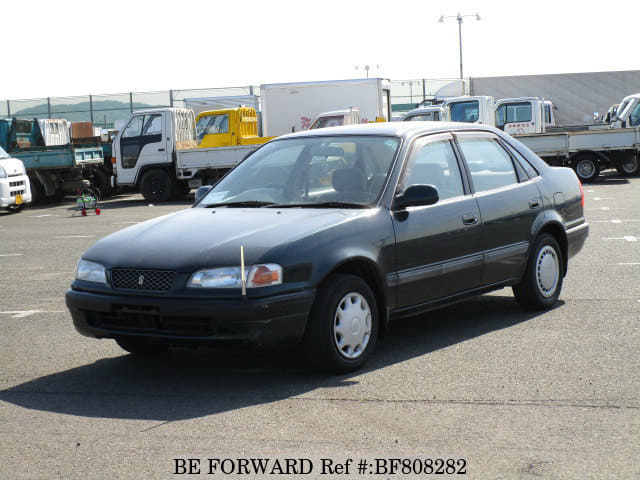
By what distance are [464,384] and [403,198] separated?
133 cm

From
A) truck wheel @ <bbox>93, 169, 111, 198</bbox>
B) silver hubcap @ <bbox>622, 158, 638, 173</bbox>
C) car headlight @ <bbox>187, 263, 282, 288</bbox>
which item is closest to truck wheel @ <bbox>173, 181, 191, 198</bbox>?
truck wheel @ <bbox>93, 169, 111, 198</bbox>

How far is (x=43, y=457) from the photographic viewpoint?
445cm

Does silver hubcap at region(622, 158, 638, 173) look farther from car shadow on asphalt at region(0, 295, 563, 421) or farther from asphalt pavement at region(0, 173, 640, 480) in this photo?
car shadow on asphalt at region(0, 295, 563, 421)

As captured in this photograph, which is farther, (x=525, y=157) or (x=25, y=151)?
(x=25, y=151)

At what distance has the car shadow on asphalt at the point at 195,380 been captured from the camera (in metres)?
5.29

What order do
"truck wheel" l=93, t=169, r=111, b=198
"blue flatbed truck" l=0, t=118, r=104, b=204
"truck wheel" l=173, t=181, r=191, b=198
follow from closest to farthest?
"truck wheel" l=173, t=181, r=191, b=198
"blue flatbed truck" l=0, t=118, r=104, b=204
"truck wheel" l=93, t=169, r=111, b=198

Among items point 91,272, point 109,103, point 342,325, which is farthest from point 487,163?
point 109,103

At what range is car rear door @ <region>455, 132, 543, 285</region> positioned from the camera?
23.3 feet

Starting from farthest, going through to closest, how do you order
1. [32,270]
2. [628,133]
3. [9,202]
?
[628,133], [9,202], [32,270]

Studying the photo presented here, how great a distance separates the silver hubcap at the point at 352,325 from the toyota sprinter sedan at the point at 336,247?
10mm

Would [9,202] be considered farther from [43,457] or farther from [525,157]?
[43,457]

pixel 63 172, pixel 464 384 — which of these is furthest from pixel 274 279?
pixel 63 172

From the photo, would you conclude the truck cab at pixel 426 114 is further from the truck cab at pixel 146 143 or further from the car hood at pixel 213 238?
the car hood at pixel 213 238

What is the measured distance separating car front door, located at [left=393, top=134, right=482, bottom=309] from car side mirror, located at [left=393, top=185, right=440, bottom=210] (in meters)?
0.10
